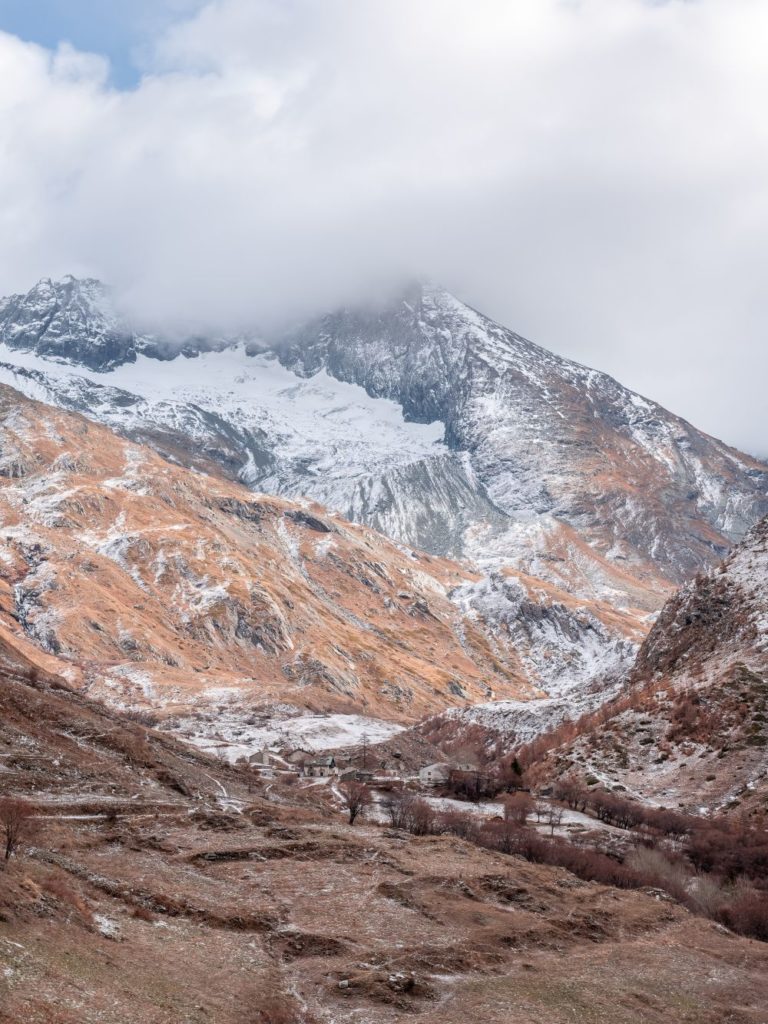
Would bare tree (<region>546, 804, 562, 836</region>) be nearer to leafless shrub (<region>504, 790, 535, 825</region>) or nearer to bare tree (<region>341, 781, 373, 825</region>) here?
leafless shrub (<region>504, 790, 535, 825</region>)

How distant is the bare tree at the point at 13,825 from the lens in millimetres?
41031

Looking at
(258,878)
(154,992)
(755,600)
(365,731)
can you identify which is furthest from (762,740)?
(365,731)

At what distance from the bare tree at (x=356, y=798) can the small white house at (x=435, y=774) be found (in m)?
11.8

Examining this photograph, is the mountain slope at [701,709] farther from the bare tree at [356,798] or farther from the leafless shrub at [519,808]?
the bare tree at [356,798]

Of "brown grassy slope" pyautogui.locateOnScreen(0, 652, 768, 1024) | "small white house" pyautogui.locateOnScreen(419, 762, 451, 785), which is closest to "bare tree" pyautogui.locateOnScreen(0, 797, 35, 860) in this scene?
"brown grassy slope" pyautogui.locateOnScreen(0, 652, 768, 1024)

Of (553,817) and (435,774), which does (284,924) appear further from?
(435,774)

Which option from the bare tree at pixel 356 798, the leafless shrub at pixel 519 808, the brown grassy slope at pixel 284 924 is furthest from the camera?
the leafless shrub at pixel 519 808

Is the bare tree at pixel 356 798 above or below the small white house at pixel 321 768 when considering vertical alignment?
above

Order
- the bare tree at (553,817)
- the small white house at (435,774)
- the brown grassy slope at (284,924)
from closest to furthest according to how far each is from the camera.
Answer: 1. the brown grassy slope at (284,924)
2. the bare tree at (553,817)
3. the small white house at (435,774)

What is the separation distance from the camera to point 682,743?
340ft

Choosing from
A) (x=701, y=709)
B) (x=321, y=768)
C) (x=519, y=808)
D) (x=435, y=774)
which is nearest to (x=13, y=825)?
(x=519, y=808)

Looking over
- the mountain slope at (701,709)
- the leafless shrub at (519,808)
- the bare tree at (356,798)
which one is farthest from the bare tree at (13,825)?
the mountain slope at (701,709)

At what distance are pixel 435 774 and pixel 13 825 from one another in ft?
302

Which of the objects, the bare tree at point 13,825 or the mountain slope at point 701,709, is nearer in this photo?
the bare tree at point 13,825
